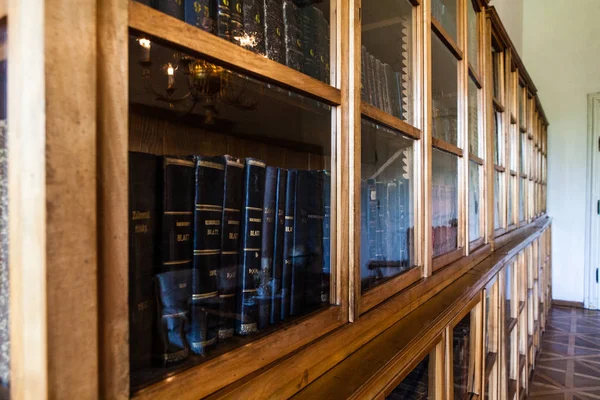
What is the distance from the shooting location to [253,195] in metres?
0.56

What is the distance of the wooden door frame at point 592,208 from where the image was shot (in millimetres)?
4234

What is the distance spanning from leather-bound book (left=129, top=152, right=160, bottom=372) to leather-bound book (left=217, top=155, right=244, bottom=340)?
105mm

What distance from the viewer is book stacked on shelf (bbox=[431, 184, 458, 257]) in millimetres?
1135

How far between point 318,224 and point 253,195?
0.51 feet

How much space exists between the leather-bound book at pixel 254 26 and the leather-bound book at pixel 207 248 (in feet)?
0.58

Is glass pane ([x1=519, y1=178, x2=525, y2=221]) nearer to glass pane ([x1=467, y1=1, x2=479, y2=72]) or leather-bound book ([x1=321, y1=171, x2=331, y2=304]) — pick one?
glass pane ([x1=467, y1=1, x2=479, y2=72])

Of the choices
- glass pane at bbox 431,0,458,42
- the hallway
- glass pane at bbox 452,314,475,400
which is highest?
glass pane at bbox 431,0,458,42

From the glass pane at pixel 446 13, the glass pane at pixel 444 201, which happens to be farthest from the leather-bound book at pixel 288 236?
the glass pane at pixel 446 13

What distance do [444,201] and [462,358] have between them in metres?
0.50

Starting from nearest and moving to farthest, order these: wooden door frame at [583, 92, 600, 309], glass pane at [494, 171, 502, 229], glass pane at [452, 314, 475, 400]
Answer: glass pane at [452, 314, 475, 400], glass pane at [494, 171, 502, 229], wooden door frame at [583, 92, 600, 309]

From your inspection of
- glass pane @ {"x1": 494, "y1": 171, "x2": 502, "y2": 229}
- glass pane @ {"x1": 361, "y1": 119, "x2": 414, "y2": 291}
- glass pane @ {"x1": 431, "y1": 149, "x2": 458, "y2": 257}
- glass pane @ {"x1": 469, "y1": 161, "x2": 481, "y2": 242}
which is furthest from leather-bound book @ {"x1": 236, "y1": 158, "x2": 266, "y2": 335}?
glass pane @ {"x1": 494, "y1": 171, "x2": 502, "y2": 229}

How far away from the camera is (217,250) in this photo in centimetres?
51

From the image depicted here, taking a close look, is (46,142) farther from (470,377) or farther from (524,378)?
(524,378)

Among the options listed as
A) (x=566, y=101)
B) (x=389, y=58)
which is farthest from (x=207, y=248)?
(x=566, y=101)
